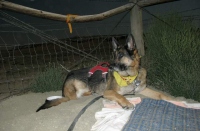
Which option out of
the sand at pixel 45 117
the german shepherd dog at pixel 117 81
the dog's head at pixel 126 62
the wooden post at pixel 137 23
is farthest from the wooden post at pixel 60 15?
the sand at pixel 45 117

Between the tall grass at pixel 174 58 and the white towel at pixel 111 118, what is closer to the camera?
the white towel at pixel 111 118

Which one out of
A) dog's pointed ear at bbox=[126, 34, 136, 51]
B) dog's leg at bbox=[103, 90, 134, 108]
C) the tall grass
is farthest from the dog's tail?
the tall grass

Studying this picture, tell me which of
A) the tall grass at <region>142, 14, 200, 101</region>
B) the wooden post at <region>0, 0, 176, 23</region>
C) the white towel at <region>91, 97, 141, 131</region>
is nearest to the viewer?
the white towel at <region>91, 97, 141, 131</region>

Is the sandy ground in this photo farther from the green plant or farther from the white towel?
the green plant

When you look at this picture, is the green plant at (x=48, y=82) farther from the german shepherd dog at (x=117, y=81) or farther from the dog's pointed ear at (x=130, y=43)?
the dog's pointed ear at (x=130, y=43)

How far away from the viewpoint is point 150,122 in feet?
9.87

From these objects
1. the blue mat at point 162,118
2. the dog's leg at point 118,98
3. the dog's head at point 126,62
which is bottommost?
the blue mat at point 162,118

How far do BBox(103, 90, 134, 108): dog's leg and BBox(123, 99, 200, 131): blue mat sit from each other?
19 centimetres

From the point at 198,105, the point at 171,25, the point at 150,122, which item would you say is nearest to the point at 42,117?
the point at 150,122

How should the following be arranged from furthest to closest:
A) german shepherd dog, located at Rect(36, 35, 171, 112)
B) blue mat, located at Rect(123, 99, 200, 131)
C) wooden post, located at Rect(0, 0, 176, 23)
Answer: german shepherd dog, located at Rect(36, 35, 171, 112) < wooden post, located at Rect(0, 0, 176, 23) < blue mat, located at Rect(123, 99, 200, 131)

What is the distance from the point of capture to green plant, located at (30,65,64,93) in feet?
17.5

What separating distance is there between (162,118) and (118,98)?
0.93 meters

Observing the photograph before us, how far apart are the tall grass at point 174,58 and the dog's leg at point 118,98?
140 cm

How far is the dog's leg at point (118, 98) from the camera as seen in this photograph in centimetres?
360
